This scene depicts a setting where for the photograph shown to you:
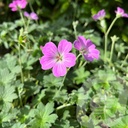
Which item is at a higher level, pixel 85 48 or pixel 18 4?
pixel 18 4

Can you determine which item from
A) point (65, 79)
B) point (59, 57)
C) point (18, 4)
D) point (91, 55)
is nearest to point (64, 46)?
point (59, 57)

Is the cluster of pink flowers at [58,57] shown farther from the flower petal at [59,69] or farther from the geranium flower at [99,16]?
the geranium flower at [99,16]

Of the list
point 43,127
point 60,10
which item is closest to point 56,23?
point 60,10

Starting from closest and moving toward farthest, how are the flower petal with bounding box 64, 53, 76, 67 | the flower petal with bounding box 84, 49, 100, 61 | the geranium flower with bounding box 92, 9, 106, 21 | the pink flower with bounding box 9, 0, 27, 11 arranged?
the flower petal with bounding box 64, 53, 76, 67 < the flower petal with bounding box 84, 49, 100, 61 < the geranium flower with bounding box 92, 9, 106, 21 < the pink flower with bounding box 9, 0, 27, 11

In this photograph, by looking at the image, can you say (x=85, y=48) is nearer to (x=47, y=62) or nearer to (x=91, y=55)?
(x=91, y=55)

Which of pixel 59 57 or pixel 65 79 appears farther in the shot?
pixel 65 79

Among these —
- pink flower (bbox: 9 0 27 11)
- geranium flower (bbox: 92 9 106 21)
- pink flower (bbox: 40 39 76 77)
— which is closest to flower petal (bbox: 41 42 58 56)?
pink flower (bbox: 40 39 76 77)

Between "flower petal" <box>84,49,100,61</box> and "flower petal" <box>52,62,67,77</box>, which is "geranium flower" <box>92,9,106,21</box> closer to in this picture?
"flower petal" <box>84,49,100,61</box>
